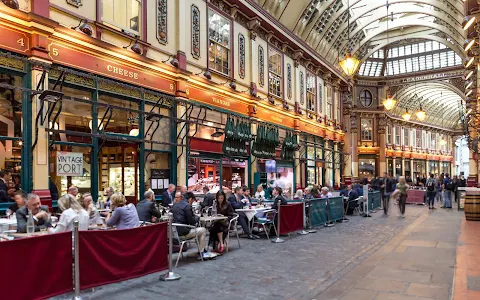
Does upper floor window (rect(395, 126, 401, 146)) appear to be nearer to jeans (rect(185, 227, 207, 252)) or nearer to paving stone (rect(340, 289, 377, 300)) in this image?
jeans (rect(185, 227, 207, 252))

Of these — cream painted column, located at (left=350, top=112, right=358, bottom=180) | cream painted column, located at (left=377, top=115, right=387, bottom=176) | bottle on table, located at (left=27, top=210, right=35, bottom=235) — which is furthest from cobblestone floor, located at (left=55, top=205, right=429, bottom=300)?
cream painted column, located at (left=377, top=115, right=387, bottom=176)

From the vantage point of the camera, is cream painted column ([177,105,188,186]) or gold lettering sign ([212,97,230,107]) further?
gold lettering sign ([212,97,230,107])

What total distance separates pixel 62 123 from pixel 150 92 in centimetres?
297

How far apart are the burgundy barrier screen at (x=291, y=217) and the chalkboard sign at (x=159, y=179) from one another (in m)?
4.36

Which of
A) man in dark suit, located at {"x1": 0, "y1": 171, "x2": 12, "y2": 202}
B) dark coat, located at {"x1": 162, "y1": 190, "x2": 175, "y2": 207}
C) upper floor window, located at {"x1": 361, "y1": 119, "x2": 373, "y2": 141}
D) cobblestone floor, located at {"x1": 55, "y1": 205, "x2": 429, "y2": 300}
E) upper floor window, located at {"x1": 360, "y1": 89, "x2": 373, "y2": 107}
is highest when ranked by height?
upper floor window, located at {"x1": 360, "y1": 89, "x2": 373, "y2": 107}

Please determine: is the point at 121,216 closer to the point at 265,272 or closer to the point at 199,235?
the point at 199,235

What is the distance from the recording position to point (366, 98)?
4156 cm

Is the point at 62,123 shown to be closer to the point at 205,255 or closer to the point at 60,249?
the point at 205,255

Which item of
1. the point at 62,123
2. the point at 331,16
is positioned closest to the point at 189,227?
the point at 62,123

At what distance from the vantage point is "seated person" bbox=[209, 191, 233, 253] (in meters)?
9.43

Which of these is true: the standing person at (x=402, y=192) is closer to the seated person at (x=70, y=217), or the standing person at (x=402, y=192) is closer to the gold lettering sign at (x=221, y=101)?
the gold lettering sign at (x=221, y=101)

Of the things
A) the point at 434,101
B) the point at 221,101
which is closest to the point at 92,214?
the point at 221,101

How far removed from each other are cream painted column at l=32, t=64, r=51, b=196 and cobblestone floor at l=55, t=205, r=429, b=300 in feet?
12.1

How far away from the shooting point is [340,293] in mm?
6250
